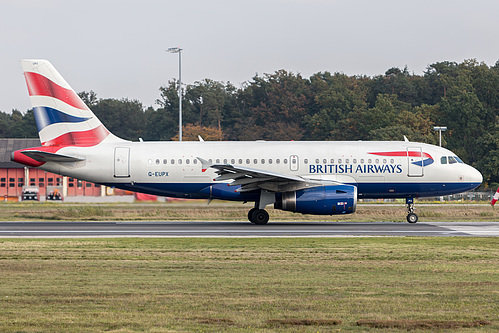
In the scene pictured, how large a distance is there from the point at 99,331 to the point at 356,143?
79.9 feet

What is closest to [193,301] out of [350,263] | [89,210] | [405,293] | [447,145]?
[405,293]

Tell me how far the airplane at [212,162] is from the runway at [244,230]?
77.5 inches

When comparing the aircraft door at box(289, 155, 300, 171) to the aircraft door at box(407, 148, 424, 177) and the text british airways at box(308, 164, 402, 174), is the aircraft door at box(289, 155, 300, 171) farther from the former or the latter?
the aircraft door at box(407, 148, 424, 177)

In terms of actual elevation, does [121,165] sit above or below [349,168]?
above

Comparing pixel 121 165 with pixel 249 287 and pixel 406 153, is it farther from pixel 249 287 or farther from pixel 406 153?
pixel 249 287

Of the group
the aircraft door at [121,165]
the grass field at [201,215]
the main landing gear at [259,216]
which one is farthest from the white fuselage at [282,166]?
the grass field at [201,215]

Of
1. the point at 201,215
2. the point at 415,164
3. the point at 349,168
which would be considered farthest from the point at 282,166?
the point at 201,215

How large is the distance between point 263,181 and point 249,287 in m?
17.2

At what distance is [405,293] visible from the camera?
11.6 m

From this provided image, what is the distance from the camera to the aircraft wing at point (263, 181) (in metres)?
28.8

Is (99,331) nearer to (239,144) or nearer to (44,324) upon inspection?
(44,324)

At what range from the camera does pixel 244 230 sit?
26578 mm

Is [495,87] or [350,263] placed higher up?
[495,87]

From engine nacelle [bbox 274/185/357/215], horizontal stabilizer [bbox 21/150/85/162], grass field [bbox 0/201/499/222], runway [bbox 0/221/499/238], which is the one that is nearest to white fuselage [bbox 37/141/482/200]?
horizontal stabilizer [bbox 21/150/85/162]
